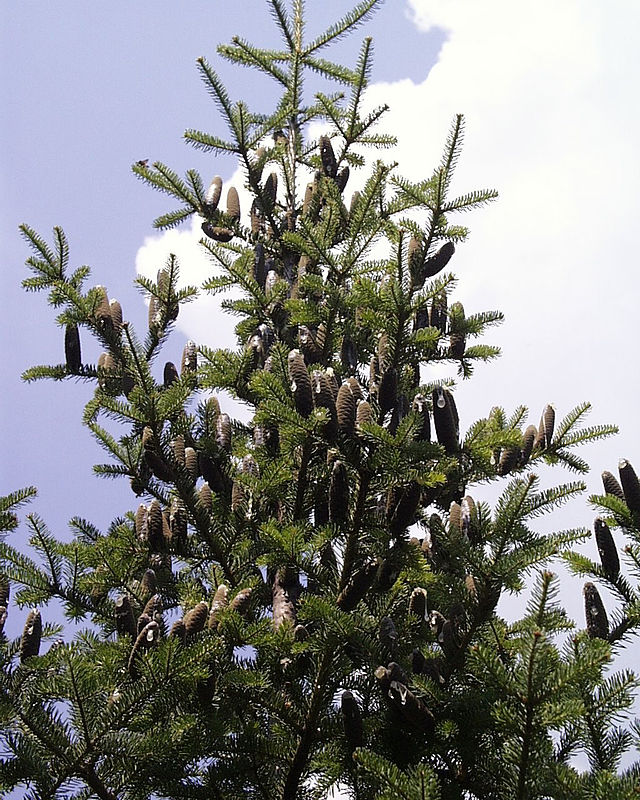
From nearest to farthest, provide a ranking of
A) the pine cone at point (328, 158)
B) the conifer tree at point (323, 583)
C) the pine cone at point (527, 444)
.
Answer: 1. the conifer tree at point (323, 583)
2. the pine cone at point (527, 444)
3. the pine cone at point (328, 158)

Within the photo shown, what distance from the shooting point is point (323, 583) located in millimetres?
3070

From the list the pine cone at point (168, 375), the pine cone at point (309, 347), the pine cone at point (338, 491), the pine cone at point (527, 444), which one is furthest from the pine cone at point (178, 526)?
the pine cone at point (527, 444)

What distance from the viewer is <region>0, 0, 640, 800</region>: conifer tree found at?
2.39 m

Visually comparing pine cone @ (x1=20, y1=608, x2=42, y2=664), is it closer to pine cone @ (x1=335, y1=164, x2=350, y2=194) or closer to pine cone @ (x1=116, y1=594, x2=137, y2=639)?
pine cone @ (x1=116, y1=594, x2=137, y2=639)

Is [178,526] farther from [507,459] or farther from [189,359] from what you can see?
[507,459]

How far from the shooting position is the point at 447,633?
2840 mm

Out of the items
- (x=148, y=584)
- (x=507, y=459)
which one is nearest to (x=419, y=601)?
(x=507, y=459)

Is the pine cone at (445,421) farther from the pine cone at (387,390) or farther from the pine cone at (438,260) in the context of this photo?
the pine cone at (438,260)

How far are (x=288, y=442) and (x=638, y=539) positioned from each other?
1.61 metres

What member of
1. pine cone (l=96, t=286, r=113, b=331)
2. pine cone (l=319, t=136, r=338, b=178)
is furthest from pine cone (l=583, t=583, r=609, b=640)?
pine cone (l=319, t=136, r=338, b=178)

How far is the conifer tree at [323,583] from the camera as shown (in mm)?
2391

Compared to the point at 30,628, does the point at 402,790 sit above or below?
below

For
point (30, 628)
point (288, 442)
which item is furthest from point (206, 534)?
point (30, 628)

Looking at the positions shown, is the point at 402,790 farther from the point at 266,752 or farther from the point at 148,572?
the point at 148,572
